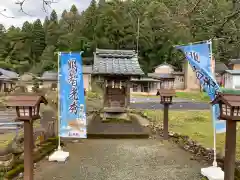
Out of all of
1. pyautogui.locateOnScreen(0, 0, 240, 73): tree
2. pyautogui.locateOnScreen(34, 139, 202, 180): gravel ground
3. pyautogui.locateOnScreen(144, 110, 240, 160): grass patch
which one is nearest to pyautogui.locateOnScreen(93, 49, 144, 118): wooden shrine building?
pyautogui.locateOnScreen(144, 110, 240, 160): grass patch

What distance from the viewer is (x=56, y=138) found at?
9.67m

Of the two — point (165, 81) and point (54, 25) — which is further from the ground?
point (54, 25)

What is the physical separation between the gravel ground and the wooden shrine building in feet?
16.5

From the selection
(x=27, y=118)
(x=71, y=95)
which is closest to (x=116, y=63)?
(x=71, y=95)

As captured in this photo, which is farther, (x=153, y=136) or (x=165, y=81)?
(x=165, y=81)

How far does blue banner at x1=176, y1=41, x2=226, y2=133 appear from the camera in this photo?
20.4ft

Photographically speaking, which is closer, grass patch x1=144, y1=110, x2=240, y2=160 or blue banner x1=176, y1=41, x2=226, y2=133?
blue banner x1=176, y1=41, x2=226, y2=133

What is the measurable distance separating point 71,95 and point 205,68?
13.1ft

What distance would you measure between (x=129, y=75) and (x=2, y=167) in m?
8.95

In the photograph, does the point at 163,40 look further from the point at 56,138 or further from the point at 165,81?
the point at 56,138

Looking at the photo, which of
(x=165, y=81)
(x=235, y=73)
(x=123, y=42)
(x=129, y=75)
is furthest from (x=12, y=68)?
(x=129, y=75)

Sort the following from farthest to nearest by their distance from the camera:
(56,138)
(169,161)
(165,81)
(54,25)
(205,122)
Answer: (54,25)
(165,81)
(205,122)
(56,138)
(169,161)

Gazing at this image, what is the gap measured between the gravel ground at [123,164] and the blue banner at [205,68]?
60.5 inches

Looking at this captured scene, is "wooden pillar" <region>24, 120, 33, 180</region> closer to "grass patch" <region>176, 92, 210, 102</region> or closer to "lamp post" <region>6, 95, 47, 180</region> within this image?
"lamp post" <region>6, 95, 47, 180</region>
